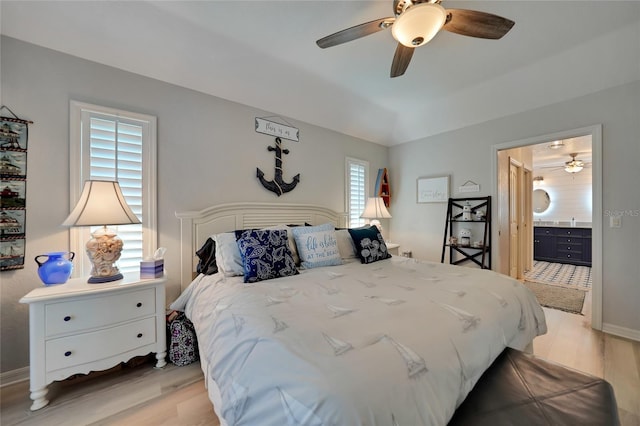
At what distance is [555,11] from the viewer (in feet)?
6.31

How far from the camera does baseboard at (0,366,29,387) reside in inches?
66.4

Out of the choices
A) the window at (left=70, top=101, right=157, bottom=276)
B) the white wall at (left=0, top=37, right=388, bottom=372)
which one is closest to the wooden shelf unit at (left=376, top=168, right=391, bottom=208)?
the white wall at (left=0, top=37, right=388, bottom=372)

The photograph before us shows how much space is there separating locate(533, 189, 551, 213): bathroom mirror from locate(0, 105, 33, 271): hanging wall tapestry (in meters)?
9.56

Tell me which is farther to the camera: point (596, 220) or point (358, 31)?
point (596, 220)

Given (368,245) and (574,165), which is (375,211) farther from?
(574,165)

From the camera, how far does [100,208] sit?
5.62ft

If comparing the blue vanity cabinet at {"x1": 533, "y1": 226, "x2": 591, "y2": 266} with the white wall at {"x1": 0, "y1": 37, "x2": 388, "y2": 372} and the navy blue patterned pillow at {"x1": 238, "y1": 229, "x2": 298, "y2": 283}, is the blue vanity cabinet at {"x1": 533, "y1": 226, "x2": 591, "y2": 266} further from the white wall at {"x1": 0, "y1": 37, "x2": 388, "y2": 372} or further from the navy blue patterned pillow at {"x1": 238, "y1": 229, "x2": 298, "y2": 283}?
the navy blue patterned pillow at {"x1": 238, "y1": 229, "x2": 298, "y2": 283}

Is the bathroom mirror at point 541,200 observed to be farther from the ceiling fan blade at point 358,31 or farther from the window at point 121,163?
the window at point 121,163

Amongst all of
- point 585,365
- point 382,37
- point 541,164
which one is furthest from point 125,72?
point 541,164

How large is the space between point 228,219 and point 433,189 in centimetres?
314

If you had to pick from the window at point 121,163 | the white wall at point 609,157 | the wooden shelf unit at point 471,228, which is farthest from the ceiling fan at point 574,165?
the window at point 121,163

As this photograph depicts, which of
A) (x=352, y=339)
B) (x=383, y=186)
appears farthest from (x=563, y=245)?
(x=352, y=339)

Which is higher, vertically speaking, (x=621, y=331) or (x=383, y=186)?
(x=383, y=186)

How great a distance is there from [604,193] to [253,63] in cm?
381
